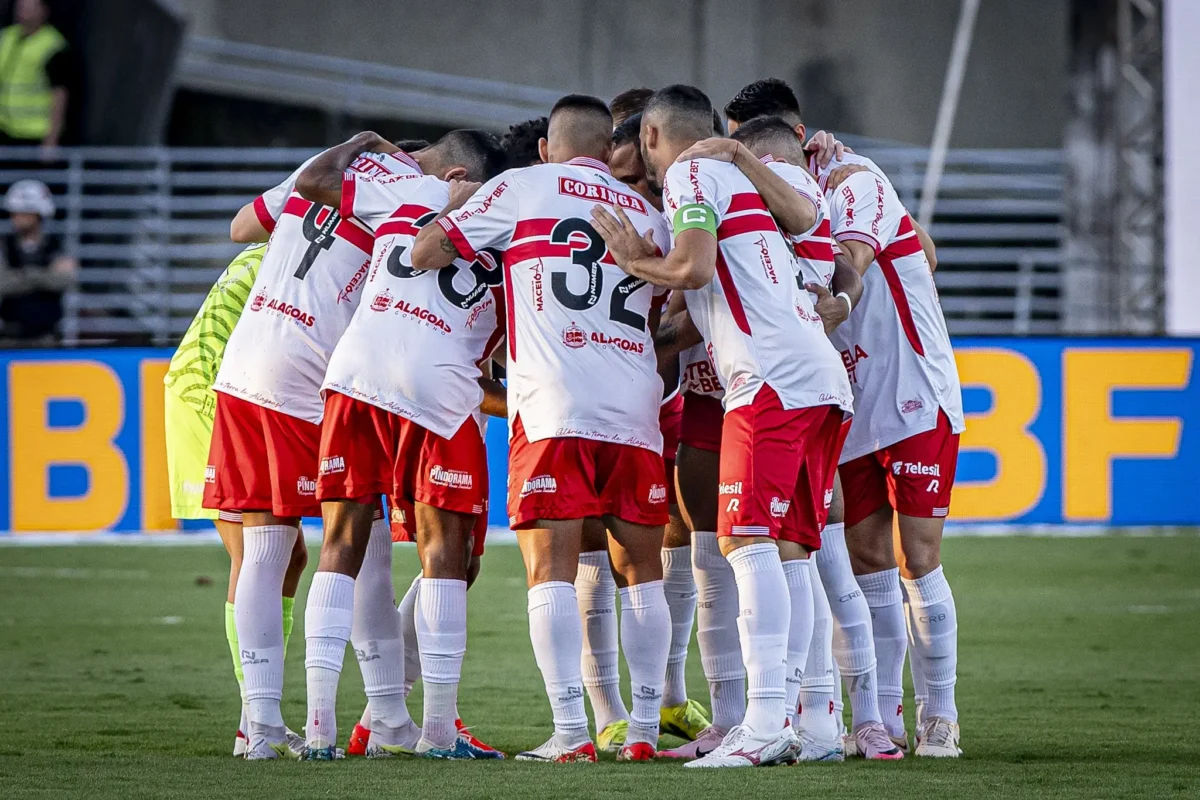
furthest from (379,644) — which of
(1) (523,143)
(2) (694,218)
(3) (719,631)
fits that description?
(1) (523,143)

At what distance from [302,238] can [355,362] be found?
0.59 m

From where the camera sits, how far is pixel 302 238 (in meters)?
5.58

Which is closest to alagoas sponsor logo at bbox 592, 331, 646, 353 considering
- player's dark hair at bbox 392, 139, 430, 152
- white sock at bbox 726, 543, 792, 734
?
white sock at bbox 726, 543, 792, 734

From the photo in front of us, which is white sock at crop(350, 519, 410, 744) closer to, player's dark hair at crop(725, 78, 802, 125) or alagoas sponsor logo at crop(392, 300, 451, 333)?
alagoas sponsor logo at crop(392, 300, 451, 333)

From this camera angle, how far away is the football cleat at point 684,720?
5906 millimetres

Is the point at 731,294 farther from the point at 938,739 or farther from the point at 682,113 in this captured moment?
the point at 938,739

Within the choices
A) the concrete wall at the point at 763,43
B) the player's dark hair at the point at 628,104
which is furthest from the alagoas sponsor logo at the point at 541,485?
the concrete wall at the point at 763,43

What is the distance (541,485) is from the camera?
5.02m

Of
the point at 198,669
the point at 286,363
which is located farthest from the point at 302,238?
the point at 198,669

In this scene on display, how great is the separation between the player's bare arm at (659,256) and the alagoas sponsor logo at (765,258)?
8.3 inches

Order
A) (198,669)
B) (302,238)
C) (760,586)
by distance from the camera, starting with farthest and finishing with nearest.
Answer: (198,669) → (302,238) → (760,586)

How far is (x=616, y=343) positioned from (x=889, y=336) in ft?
3.29

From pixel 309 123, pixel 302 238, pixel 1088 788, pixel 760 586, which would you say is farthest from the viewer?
pixel 309 123

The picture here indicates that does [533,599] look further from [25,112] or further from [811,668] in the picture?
[25,112]
